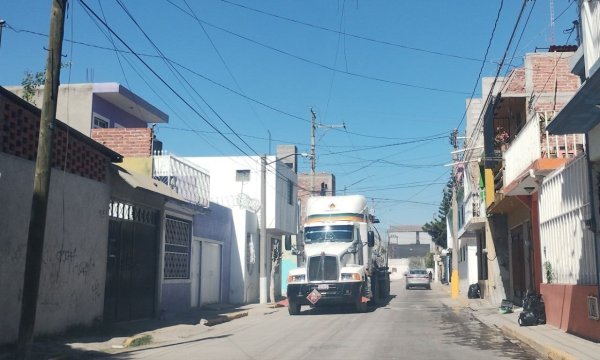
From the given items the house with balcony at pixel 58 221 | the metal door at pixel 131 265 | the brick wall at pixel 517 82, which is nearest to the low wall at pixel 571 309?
the brick wall at pixel 517 82

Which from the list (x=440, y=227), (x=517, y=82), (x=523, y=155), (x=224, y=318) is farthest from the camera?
(x=440, y=227)

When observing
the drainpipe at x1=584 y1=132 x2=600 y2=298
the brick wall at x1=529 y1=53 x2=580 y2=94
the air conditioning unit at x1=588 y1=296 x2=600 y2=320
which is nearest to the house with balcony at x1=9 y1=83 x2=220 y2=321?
the drainpipe at x1=584 y1=132 x2=600 y2=298

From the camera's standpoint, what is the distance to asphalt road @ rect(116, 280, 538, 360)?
10.7 meters

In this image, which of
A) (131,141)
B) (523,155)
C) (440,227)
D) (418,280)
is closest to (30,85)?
(131,141)

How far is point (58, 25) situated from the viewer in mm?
10148

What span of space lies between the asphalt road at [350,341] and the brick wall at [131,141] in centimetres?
652

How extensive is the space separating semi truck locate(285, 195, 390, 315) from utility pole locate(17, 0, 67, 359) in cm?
1217

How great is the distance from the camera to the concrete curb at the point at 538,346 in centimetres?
965

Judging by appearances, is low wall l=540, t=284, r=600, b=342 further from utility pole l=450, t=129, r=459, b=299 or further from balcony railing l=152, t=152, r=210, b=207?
utility pole l=450, t=129, r=459, b=299

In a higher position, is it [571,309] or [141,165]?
[141,165]

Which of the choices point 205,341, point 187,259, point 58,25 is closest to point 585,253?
point 205,341

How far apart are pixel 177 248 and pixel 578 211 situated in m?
13.0

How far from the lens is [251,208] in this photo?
31109 millimetres

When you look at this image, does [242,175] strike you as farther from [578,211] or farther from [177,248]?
[578,211]
